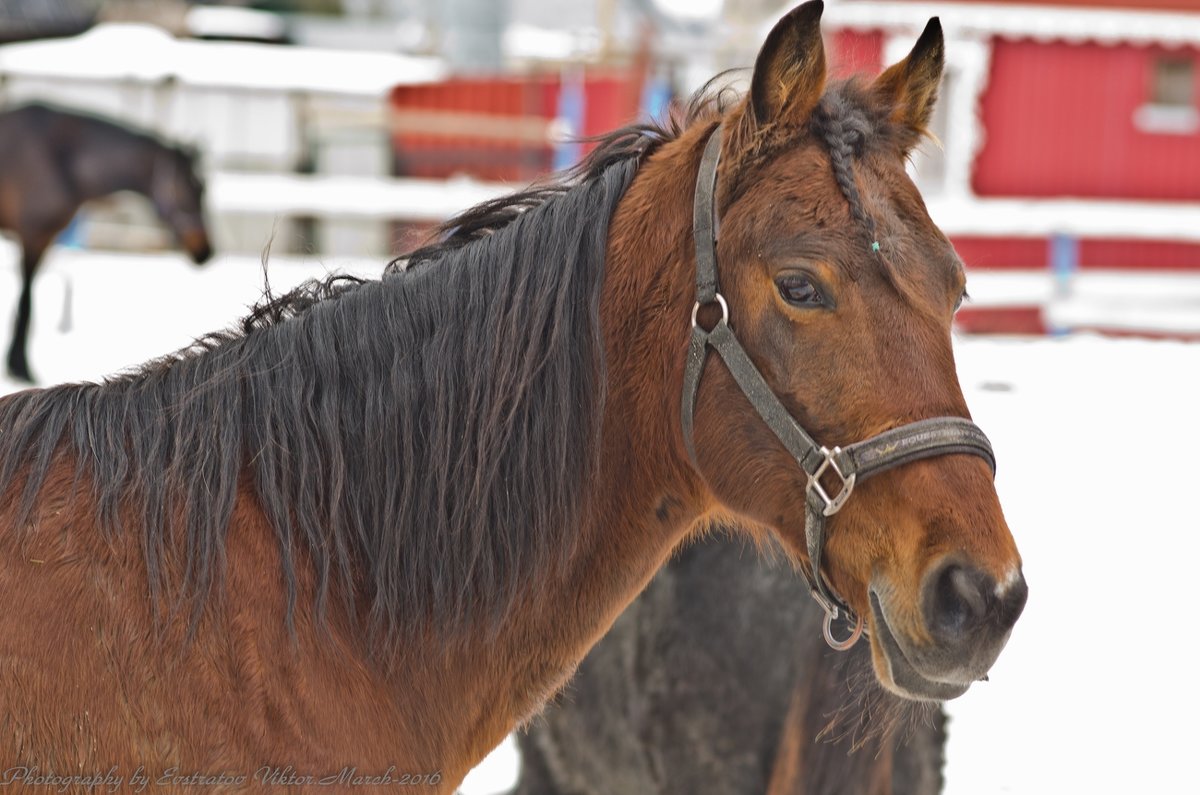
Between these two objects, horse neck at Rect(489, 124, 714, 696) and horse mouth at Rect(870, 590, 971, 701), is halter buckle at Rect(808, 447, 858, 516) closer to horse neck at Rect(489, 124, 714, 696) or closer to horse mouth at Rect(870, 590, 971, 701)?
horse mouth at Rect(870, 590, 971, 701)

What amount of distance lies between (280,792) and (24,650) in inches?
17.7

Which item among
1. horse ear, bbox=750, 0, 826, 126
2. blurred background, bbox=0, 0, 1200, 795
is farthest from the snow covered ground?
horse ear, bbox=750, 0, 826, 126

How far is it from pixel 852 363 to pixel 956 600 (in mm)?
401

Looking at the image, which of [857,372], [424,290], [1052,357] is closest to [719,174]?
[857,372]

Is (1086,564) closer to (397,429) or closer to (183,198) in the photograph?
(397,429)

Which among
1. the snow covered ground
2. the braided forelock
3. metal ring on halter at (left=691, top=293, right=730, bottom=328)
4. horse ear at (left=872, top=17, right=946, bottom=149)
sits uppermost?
horse ear at (left=872, top=17, right=946, bottom=149)

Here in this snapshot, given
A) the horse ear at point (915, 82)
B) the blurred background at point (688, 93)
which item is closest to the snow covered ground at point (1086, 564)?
the horse ear at point (915, 82)

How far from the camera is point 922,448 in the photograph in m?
1.82

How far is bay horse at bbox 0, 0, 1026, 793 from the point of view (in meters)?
1.83

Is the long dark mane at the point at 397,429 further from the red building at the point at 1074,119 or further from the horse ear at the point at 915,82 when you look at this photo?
the red building at the point at 1074,119

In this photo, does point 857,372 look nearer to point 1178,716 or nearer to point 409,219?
point 1178,716

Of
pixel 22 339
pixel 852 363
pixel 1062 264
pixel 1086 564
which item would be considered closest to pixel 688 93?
pixel 1062 264

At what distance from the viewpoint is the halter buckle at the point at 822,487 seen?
1.87 m

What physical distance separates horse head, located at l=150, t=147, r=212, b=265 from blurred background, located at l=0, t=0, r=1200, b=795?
0.41m
